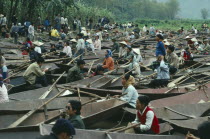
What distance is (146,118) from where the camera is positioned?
23.1 feet

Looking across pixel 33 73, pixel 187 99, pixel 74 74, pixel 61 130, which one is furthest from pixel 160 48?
pixel 61 130

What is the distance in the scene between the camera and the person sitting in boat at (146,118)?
6.93 metres

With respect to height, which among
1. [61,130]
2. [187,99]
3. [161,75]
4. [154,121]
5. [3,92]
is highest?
[61,130]

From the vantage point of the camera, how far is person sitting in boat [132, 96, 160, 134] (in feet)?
22.7

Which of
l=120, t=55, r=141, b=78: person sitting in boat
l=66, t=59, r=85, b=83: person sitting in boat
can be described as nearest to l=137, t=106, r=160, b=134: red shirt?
l=66, t=59, r=85, b=83: person sitting in boat

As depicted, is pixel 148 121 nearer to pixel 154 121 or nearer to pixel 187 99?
pixel 154 121

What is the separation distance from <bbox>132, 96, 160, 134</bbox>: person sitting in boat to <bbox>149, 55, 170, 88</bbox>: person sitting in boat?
4.84m

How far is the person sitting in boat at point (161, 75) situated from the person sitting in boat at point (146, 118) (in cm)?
484

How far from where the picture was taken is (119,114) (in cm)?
970

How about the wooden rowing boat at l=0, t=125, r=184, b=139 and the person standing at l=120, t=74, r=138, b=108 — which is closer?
the wooden rowing boat at l=0, t=125, r=184, b=139

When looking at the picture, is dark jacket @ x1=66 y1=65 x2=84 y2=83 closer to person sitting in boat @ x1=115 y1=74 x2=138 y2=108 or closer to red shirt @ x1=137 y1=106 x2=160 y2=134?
person sitting in boat @ x1=115 y1=74 x2=138 y2=108

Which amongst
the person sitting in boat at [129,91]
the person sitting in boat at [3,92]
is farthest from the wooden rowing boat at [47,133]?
the person sitting in boat at [129,91]

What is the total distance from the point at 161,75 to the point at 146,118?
532cm

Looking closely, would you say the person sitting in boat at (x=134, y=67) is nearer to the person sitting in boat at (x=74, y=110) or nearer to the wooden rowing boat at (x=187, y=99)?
Result: the wooden rowing boat at (x=187, y=99)
